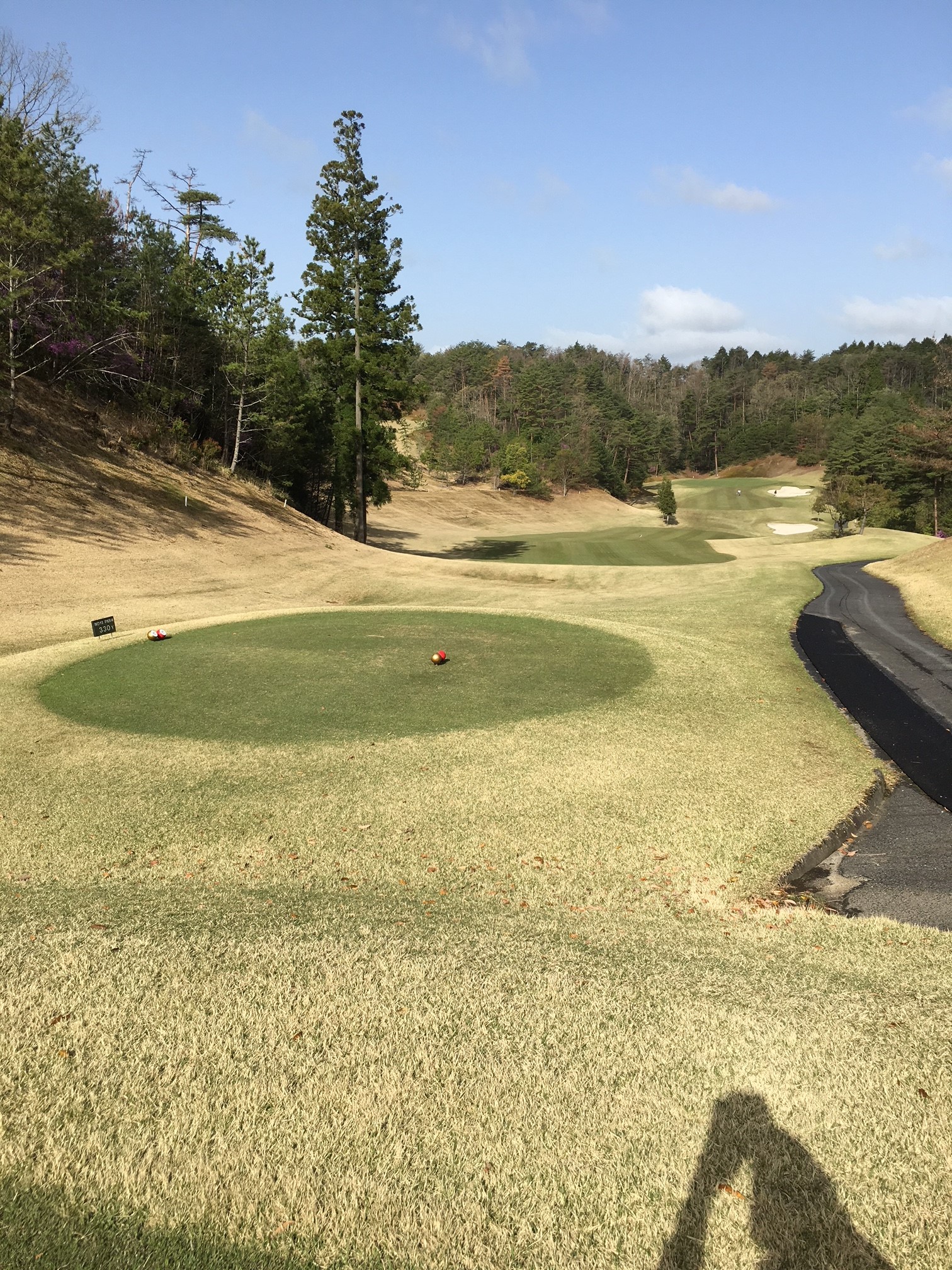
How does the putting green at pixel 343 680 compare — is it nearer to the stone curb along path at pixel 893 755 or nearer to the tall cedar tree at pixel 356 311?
the stone curb along path at pixel 893 755

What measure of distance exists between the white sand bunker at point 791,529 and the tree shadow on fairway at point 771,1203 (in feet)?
211

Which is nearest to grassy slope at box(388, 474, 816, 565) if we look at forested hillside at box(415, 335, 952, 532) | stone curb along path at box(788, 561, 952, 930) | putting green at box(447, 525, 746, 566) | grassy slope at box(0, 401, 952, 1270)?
putting green at box(447, 525, 746, 566)

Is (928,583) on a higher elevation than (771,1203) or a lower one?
higher

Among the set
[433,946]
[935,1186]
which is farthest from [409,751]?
[935,1186]

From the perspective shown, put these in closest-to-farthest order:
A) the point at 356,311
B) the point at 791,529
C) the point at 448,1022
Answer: the point at 448,1022 → the point at 356,311 → the point at 791,529

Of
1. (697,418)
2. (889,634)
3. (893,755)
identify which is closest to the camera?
(893,755)

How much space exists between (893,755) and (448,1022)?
8.68 meters

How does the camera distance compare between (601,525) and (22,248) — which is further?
(601,525)

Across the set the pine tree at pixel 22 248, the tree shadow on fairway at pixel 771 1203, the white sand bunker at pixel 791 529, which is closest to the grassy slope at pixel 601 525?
the white sand bunker at pixel 791 529

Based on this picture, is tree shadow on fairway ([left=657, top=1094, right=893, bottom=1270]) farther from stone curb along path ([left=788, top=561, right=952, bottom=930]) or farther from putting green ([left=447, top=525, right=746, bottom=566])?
putting green ([left=447, top=525, right=746, bottom=566])

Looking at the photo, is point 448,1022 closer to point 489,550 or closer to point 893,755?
point 893,755

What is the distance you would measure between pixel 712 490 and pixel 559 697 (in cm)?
8846

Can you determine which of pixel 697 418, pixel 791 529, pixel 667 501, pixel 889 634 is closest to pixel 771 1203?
pixel 889 634

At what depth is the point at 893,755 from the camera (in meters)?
10.5
